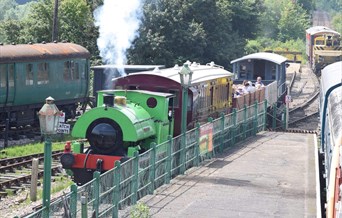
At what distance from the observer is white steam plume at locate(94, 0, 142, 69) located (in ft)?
101

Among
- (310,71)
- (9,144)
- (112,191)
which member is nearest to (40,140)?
(9,144)

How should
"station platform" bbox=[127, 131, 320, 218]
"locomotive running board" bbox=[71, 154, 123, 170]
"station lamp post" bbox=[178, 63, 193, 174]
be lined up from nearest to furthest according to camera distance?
"station platform" bbox=[127, 131, 320, 218], "locomotive running board" bbox=[71, 154, 123, 170], "station lamp post" bbox=[178, 63, 193, 174]

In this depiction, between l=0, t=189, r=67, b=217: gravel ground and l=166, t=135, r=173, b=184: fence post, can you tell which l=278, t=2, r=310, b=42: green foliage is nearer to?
l=166, t=135, r=173, b=184: fence post

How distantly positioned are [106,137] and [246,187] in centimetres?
295

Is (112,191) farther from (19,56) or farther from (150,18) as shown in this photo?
(150,18)

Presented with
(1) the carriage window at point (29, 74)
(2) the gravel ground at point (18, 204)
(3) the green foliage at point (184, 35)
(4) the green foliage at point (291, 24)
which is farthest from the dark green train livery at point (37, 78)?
(4) the green foliage at point (291, 24)

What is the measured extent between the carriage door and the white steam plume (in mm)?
4955

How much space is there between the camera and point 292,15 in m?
102

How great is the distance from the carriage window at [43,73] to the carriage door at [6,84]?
5.35 feet

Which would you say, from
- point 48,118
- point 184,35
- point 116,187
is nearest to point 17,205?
point 116,187

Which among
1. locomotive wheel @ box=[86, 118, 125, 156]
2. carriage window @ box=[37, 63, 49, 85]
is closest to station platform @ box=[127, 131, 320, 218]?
locomotive wheel @ box=[86, 118, 125, 156]

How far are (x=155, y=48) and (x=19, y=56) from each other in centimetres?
1515

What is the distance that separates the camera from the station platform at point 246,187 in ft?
48.5

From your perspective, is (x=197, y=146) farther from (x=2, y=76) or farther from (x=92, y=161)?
(x=2, y=76)
